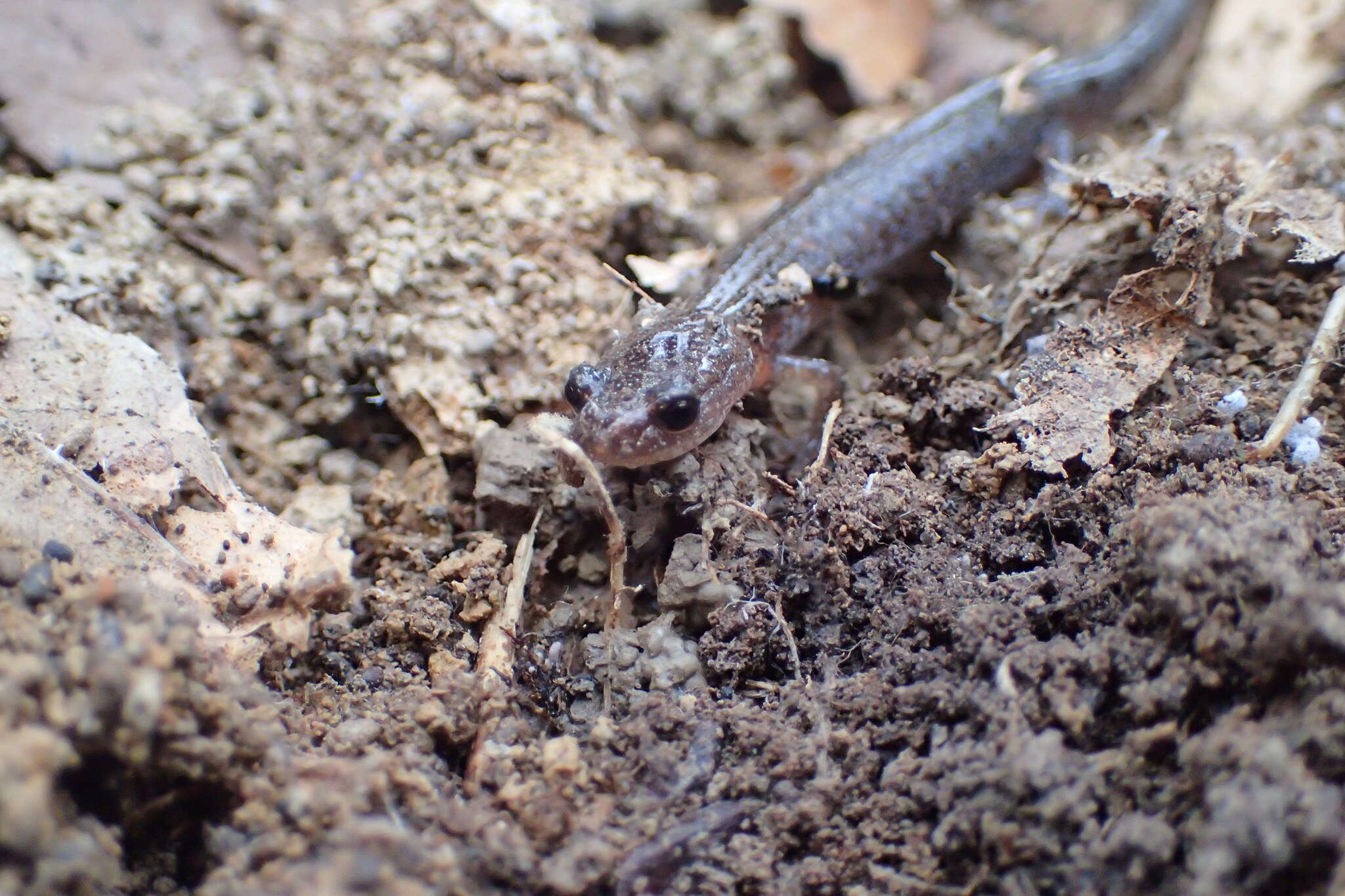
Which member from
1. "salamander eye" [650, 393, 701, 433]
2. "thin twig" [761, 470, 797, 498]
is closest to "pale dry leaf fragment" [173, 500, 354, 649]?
"salamander eye" [650, 393, 701, 433]

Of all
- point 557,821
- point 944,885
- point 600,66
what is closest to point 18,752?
point 557,821

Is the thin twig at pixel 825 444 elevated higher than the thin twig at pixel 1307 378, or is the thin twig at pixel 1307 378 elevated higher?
the thin twig at pixel 1307 378

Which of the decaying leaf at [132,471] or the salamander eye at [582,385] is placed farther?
the salamander eye at [582,385]

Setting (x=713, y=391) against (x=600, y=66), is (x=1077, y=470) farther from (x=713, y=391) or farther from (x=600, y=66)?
(x=600, y=66)

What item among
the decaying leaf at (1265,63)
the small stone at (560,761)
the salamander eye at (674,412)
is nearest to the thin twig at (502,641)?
the small stone at (560,761)

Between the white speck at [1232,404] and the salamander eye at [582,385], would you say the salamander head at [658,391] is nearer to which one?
the salamander eye at [582,385]

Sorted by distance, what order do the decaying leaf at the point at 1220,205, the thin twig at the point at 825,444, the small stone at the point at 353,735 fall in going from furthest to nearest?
the decaying leaf at the point at 1220,205 → the thin twig at the point at 825,444 → the small stone at the point at 353,735
